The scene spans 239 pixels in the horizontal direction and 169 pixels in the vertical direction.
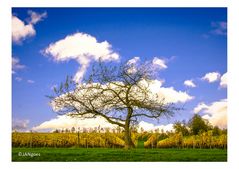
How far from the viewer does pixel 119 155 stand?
1394 centimetres

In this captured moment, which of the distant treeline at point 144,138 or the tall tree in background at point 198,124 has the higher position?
the tall tree in background at point 198,124

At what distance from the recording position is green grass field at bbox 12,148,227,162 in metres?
13.7

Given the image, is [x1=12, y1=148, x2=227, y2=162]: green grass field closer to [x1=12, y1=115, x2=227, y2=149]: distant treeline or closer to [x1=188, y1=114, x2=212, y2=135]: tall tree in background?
[x1=12, y1=115, x2=227, y2=149]: distant treeline

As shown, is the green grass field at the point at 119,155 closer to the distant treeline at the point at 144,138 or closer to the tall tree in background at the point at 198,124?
the distant treeline at the point at 144,138

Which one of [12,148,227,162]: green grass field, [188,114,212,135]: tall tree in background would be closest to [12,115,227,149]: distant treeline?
[188,114,212,135]: tall tree in background

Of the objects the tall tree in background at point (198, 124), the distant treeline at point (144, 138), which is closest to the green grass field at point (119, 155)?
the distant treeline at point (144, 138)

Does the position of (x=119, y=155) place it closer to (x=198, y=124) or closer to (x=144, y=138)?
(x=144, y=138)

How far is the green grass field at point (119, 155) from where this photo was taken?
1374 centimetres

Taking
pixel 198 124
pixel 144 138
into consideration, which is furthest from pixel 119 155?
pixel 198 124

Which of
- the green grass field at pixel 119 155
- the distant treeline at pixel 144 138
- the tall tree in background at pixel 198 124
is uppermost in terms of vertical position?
the tall tree in background at pixel 198 124

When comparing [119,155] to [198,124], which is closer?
[119,155]
